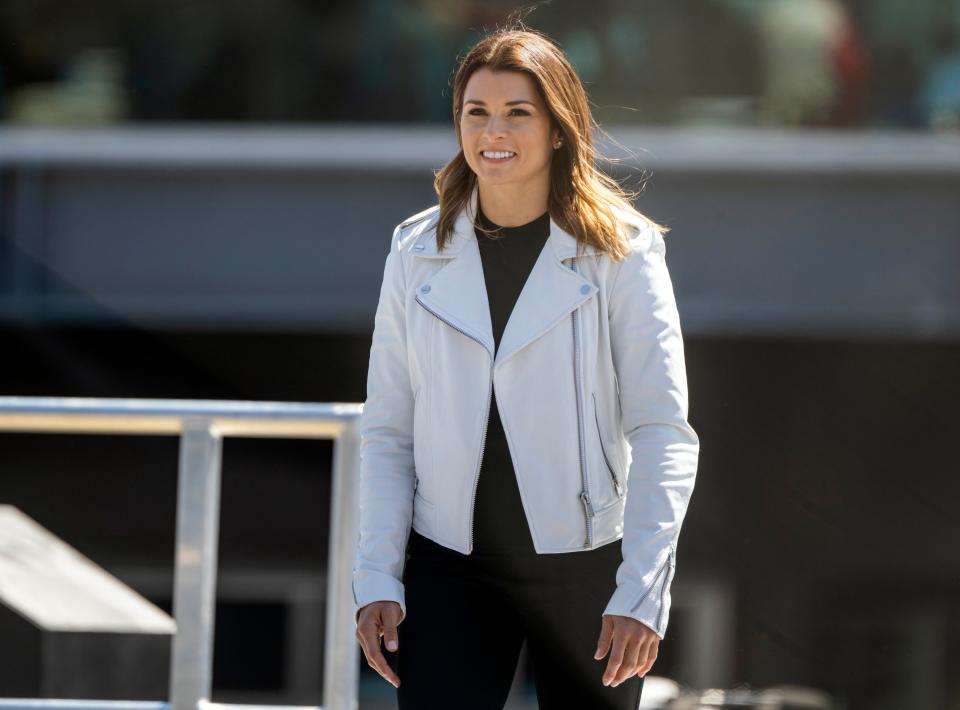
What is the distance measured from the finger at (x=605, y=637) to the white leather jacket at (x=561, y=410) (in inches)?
1.3

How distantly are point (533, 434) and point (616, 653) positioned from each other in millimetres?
358

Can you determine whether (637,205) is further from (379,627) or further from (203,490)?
(379,627)

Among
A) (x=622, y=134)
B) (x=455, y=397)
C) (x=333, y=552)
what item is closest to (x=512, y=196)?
(x=455, y=397)

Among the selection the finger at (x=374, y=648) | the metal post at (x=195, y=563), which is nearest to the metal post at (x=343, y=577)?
the metal post at (x=195, y=563)

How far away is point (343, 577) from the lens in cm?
307

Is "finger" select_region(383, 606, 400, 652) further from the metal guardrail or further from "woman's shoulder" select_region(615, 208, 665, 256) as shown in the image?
the metal guardrail

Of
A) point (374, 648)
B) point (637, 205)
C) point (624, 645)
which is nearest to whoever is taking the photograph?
point (624, 645)

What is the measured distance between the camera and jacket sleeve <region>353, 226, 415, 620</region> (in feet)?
7.28

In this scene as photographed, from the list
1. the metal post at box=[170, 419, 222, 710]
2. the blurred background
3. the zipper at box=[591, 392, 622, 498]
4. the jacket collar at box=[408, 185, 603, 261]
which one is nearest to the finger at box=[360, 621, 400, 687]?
the zipper at box=[591, 392, 622, 498]

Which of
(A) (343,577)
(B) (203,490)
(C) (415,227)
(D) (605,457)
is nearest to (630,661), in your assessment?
(D) (605,457)

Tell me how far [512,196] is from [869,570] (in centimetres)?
678

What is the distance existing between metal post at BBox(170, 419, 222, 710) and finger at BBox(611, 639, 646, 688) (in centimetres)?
124

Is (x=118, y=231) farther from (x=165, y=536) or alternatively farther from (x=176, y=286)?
(x=165, y=536)

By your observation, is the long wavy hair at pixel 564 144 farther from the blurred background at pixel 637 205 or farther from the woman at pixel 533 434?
the blurred background at pixel 637 205
